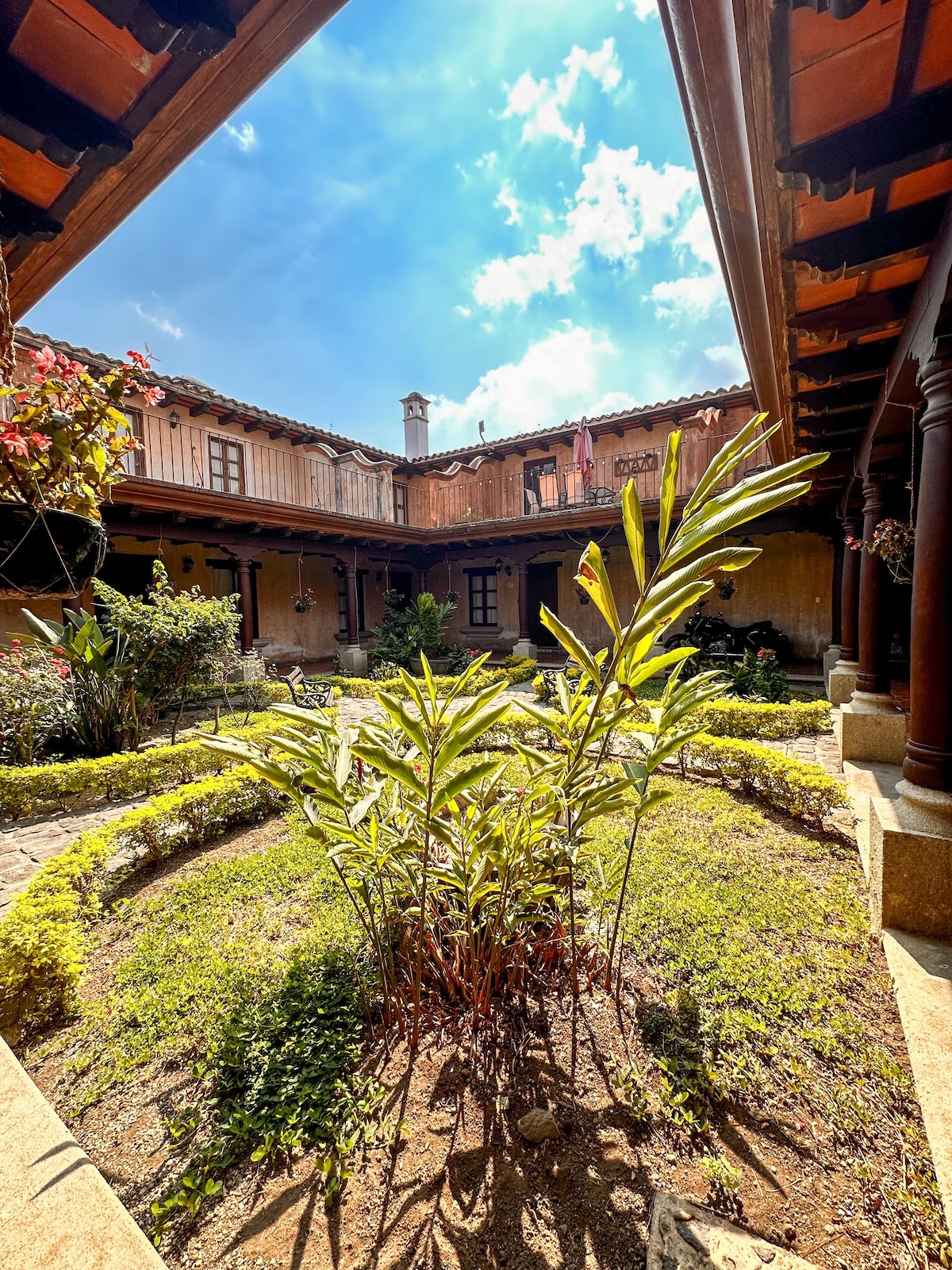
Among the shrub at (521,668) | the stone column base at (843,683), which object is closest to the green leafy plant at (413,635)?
the shrub at (521,668)

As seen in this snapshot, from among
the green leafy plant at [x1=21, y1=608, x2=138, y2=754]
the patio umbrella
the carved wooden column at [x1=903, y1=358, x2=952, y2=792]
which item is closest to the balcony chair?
the green leafy plant at [x1=21, y1=608, x2=138, y2=754]

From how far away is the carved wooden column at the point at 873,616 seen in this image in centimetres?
514

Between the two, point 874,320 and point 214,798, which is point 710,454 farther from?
point 214,798

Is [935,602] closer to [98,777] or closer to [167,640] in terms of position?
[98,777]

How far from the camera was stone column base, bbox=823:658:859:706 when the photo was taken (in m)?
7.04

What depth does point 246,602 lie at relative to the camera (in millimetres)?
10133

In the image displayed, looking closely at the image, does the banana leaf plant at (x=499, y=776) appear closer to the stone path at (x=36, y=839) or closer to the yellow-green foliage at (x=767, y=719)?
the stone path at (x=36, y=839)

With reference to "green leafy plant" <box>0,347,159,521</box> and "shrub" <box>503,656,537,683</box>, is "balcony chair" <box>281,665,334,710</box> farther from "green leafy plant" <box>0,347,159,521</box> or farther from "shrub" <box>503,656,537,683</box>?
"green leafy plant" <box>0,347,159,521</box>

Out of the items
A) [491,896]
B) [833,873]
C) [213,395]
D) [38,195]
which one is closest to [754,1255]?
[491,896]

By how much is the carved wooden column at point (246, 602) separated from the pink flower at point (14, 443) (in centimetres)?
861

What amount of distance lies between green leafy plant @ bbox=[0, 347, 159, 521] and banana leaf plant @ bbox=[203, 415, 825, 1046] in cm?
131

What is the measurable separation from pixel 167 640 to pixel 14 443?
16.8ft

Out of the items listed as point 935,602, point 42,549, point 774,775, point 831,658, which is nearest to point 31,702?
point 42,549

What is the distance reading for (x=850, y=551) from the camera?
7.25 metres
